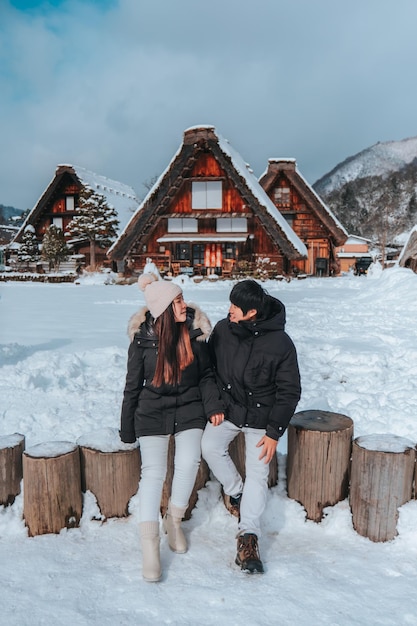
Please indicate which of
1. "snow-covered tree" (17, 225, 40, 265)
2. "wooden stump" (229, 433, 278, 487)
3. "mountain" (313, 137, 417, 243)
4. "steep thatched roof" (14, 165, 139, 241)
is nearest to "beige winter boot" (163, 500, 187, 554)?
"wooden stump" (229, 433, 278, 487)

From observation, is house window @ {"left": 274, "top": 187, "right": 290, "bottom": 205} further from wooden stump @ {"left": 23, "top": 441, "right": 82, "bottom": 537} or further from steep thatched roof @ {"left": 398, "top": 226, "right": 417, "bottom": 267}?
wooden stump @ {"left": 23, "top": 441, "right": 82, "bottom": 537}

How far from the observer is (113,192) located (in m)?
36.3

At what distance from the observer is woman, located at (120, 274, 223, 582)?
2.44m

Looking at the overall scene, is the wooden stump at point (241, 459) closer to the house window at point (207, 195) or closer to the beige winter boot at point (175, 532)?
the beige winter boot at point (175, 532)

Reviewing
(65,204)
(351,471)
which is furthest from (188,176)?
(351,471)

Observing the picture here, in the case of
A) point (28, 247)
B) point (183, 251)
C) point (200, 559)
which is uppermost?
point (28, 247)

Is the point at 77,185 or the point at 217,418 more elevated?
the point at 77,185

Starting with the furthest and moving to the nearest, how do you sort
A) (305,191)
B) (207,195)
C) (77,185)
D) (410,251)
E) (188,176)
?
(77,185) < (305,191) < (207,195) < (188,176) < (410,251)

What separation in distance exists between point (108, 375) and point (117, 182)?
3812 cm

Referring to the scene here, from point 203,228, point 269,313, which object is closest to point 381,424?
point 269,313

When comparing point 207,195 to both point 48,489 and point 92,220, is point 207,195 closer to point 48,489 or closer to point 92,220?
point 92,220

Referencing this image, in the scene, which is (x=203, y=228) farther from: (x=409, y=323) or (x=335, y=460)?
(x=335, y=460)

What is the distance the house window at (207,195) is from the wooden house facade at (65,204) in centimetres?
1013

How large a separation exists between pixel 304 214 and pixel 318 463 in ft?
85.3
